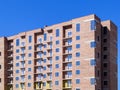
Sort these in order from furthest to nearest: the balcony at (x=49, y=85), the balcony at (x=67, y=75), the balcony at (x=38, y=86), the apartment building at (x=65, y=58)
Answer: the balcony at (x=38, y=86), the balcony at (x=49, y=85), the balcony at (x=67, y=75), the apartment building at (x=65, y=58)

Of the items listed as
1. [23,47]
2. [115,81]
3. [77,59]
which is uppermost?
[23,47]

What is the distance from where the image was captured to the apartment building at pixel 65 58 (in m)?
82.1

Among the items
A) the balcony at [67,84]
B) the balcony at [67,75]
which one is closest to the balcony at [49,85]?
the balcony at [67,84]

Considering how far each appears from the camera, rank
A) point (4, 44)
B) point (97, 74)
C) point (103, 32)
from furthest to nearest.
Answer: point (4, 44) < point (103, 32) < point (97, 74)

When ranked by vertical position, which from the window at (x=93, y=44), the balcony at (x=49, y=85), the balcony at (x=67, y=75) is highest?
the window at (x=93, y=44)

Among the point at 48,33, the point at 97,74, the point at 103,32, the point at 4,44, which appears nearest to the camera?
the point at 97,74

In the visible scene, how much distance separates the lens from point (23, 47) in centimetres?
9825

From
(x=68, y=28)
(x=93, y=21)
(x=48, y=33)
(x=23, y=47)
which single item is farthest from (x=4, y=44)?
(x=93, y=21)

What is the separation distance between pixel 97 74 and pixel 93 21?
50.2 feet

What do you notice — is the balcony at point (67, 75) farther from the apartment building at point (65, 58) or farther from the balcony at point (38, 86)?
the balcony at point (38, 86)

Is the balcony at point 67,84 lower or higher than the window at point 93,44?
lower

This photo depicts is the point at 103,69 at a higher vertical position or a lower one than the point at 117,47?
lower

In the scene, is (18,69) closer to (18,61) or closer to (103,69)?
(18,61)

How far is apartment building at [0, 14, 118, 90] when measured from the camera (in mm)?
82125
